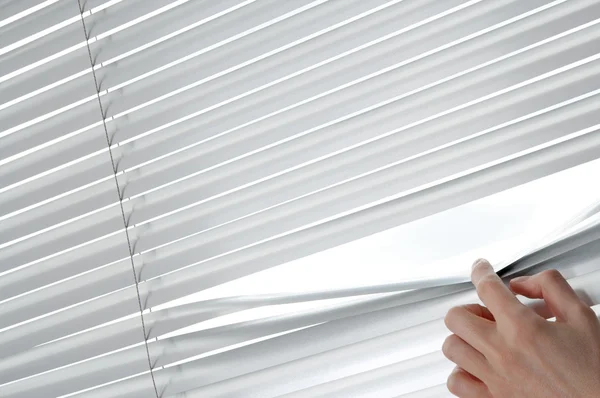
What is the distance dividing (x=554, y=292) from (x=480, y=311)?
0.33 ft

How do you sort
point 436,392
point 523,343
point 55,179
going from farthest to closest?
point 55,179 → point 436,392 → point 523,343

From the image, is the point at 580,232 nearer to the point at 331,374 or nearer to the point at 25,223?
the point at 331,374

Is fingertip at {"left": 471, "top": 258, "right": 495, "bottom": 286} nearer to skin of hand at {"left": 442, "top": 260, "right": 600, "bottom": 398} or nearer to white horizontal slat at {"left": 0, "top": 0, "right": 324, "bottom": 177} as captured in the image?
skin of hand at {"left": 442, "top": 260, "right": 600, "bottom": 398}

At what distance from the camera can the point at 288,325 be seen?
38.7 inches

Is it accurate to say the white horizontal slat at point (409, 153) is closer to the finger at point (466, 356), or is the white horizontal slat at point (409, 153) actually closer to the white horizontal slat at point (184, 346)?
the white horizontal slat at point (184, 346)

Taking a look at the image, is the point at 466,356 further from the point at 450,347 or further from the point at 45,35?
the point at 45,35

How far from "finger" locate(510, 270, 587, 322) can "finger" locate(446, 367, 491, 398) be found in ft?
0.40

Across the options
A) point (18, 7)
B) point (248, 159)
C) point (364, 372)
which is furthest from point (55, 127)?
point (364, 372)

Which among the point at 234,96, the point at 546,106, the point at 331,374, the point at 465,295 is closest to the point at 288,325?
the point at 331,374

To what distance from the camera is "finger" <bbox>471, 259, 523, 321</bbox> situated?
791 mm

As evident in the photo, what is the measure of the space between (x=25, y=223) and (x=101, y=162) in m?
0.18

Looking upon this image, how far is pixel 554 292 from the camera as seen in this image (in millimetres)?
798

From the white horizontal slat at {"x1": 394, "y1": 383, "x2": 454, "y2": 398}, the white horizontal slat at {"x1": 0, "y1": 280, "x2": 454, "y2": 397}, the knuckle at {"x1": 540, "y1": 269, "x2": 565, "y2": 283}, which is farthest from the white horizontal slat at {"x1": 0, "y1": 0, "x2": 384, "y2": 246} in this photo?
the knuckle at {"x1": 540, "y1": 269, "x2": 565, "y2": 283}

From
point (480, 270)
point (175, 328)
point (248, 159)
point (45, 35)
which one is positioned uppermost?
point (45, 35)
